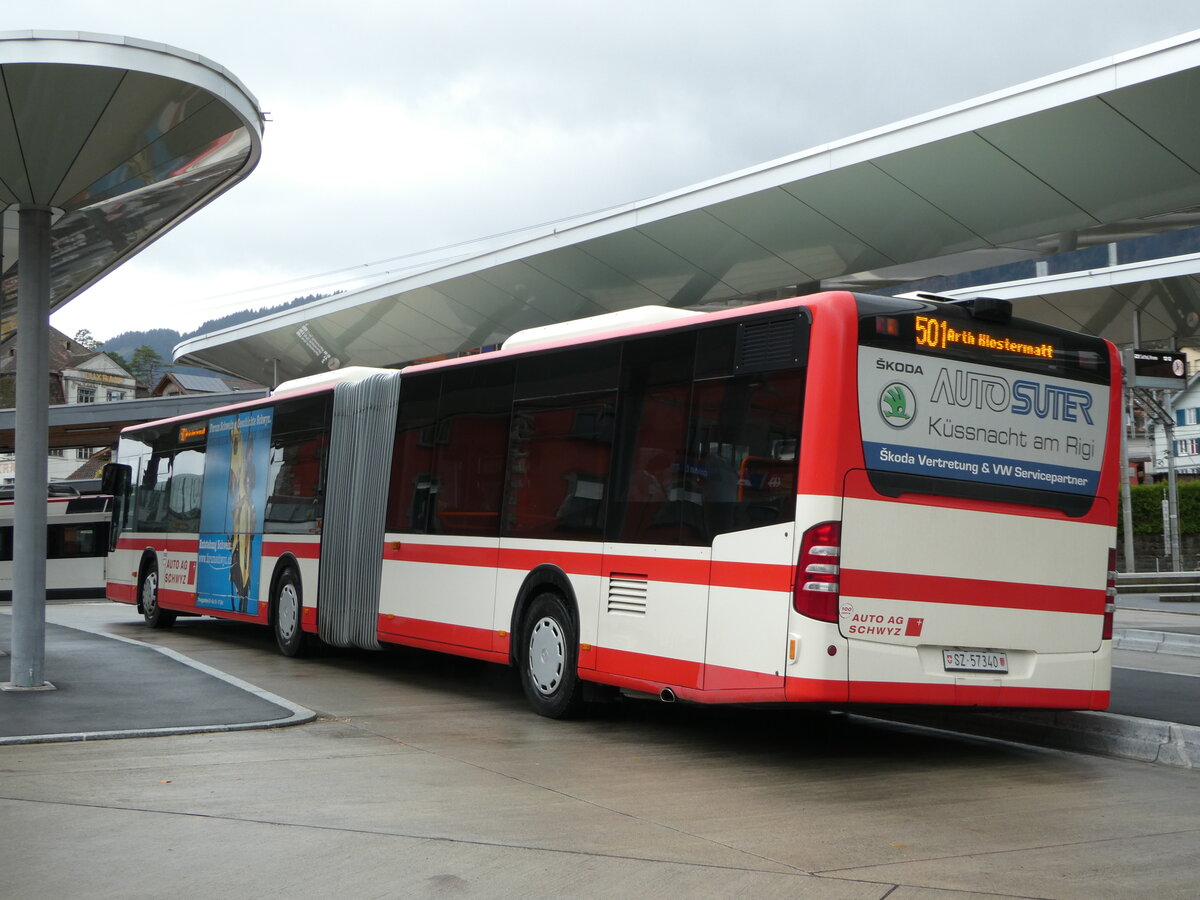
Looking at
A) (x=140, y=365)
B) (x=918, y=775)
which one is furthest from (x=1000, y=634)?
(x=140, y=365)

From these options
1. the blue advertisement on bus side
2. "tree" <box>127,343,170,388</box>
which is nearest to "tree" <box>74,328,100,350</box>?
"tree" <box>127,343,170,388</box>

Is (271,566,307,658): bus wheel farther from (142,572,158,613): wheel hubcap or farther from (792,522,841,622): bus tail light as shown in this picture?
(792,522,841,622): bus tail light

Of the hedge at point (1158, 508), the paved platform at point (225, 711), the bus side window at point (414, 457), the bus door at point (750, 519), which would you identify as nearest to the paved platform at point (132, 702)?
the paved platform at point (225, 711)

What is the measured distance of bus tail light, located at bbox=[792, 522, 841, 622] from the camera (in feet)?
26.2

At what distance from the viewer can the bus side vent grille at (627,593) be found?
372 inches

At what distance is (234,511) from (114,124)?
290 inches

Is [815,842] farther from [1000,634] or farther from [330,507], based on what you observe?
[330,507]

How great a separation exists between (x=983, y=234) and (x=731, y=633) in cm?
1100

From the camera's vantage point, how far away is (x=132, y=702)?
35.4 ft

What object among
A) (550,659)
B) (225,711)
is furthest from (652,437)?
(225,711)

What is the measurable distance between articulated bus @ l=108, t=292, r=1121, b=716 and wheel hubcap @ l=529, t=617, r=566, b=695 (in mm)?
25

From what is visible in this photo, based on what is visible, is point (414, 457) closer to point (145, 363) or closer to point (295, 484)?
point (295, 484)

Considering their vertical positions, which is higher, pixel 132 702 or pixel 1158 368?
pixel 1158 368

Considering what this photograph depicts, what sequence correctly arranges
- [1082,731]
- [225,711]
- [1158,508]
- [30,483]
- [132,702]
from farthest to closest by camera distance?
[1158,508] → [30,483] → [132,702] → [225,711] → [1082,731]
